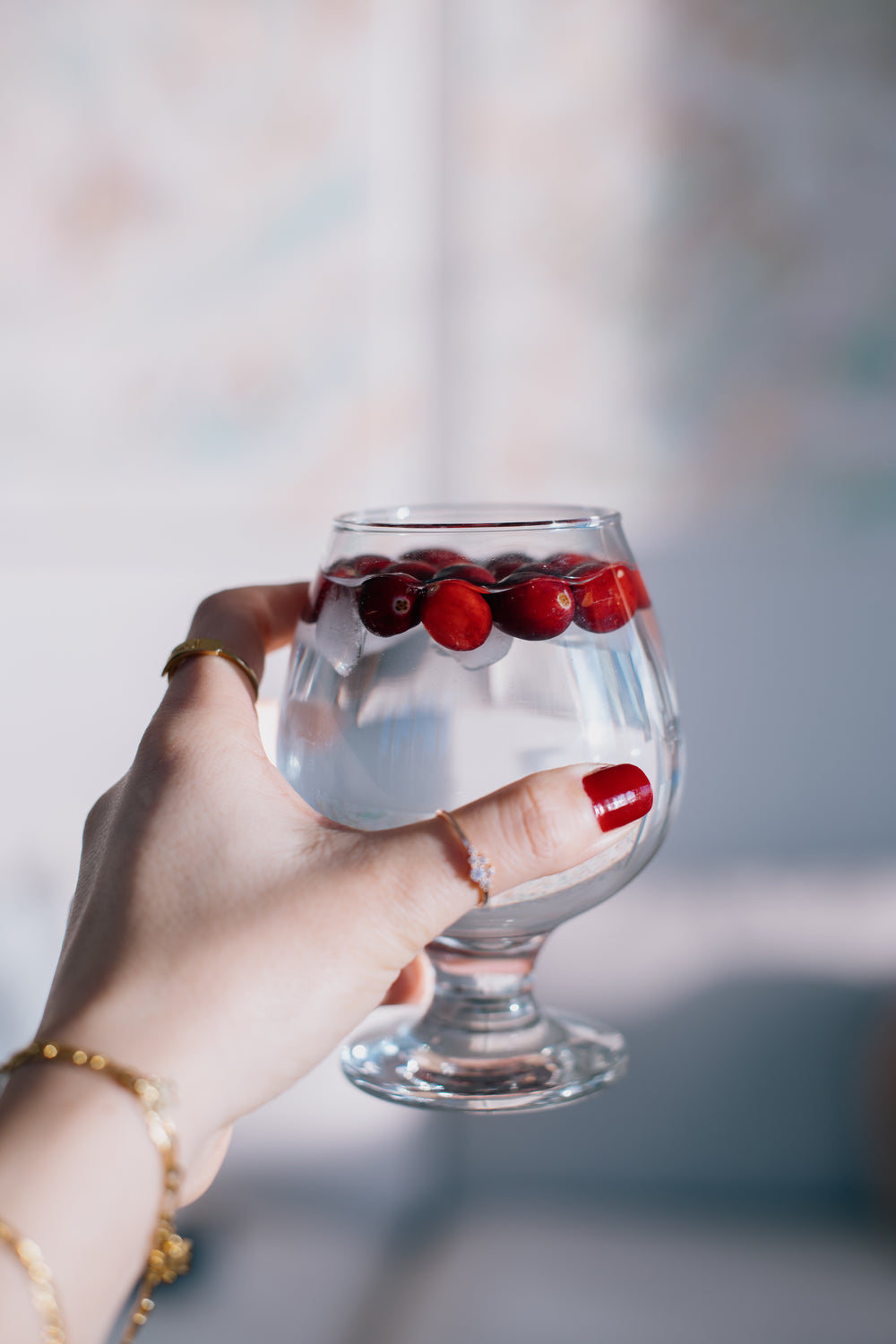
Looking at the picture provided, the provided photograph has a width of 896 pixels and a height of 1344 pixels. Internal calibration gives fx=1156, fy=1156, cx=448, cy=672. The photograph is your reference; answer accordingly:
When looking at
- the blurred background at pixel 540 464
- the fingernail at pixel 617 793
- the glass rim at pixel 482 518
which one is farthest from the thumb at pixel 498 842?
the blurred background at pixel 540 464

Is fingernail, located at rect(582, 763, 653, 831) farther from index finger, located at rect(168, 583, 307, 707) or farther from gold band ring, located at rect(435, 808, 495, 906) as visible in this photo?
index finger, located at rect(168, 583, 307, 707)

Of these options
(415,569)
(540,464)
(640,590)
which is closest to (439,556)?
(415,569)

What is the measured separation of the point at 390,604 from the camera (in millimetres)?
474

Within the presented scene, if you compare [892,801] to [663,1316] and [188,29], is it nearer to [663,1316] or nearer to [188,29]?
[663,1316]

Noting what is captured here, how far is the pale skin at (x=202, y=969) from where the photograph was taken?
404 millimetres

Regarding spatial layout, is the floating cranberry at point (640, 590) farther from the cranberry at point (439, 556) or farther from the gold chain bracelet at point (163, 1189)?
the gold chain bracelet at point (163, 1189)

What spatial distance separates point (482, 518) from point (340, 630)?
15 cm

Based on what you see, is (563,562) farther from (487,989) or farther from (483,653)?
(487,989)

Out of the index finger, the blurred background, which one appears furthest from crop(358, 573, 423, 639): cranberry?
the blurred background

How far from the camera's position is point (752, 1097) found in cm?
121

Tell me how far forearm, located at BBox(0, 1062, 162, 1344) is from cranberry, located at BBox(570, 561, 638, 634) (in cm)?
26

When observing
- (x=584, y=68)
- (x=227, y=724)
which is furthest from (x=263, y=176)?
(x=227, y=724)

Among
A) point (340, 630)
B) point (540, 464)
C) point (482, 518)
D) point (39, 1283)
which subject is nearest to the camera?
point (39, 1283)

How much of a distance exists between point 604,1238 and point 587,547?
941 millimetres
